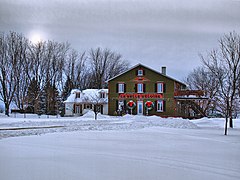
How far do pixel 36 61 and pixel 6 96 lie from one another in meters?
6.57

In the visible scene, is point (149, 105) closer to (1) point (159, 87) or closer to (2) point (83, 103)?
(1) point (159, 87)

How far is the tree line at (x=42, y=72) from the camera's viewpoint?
2467 centimetres

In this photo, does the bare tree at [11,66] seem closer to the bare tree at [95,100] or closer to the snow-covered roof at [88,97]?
the snow-covered roof at [88,97]

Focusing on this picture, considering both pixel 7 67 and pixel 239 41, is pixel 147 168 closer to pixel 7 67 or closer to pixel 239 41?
pixel 239 41

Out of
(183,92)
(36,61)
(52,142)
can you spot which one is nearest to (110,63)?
(36,61)

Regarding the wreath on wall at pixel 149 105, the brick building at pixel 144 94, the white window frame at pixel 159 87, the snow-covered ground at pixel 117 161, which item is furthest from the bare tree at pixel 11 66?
the snow-covered ground at pixel 117 161

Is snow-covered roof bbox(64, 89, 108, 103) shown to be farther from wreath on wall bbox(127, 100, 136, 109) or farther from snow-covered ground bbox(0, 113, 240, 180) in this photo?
snow-covered ground bbox(0, 113, 240, 180)

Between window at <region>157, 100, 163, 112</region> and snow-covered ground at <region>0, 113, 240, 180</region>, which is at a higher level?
window at <region>157, 100, 163, 112</region>

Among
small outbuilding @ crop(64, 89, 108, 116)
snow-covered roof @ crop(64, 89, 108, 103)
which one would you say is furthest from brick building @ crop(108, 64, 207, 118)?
snow-covered roof @ crop(64, 89, 108, 103)

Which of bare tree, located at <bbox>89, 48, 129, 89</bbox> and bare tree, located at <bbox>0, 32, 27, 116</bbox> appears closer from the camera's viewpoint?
bare tree, located at <bbox>0, 32, 27, 116</bbox>

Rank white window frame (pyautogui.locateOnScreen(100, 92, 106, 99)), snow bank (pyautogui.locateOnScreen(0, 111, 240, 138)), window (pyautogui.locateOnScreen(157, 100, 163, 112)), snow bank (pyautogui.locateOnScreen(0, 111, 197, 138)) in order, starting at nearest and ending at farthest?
snow bank (pyautogui.locateOnScreen(0, 111, 197, 138))
snow bank (pyautogui.locateOnScreen(0, 111, 240, 138))
window (pyautogui.locateOnScreen(157, 100, 163, 112))
white window frame (pyautogui.locateOnScreen(100, 92, 106, 99))

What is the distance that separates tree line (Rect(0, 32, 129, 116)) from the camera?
24.7 m

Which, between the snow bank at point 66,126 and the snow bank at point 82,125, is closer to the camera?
the snow bank at point 66,126

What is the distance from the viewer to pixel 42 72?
Answer: 33.0m
